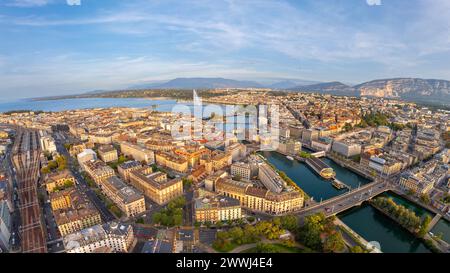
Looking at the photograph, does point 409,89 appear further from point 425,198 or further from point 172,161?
point 172,161

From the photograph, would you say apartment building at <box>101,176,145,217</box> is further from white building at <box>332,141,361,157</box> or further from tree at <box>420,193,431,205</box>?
white building at <box>332,141,361,157</box>

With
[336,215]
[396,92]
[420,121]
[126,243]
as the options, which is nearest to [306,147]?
[336,215]

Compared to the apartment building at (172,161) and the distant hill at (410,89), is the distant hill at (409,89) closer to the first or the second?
the distant hill at (410,89)

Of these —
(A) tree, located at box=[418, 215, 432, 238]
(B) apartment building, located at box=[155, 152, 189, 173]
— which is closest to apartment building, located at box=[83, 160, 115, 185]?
(B) apartment building, located at box=[155, 152, 189, 173]

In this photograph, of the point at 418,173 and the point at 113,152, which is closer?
the point at 418,173

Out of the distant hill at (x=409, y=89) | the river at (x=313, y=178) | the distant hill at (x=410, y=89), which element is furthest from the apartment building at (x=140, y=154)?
the distant hill at (x=410, y=89)

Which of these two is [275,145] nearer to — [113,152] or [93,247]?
[113,152]

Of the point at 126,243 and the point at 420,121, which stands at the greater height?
the point at 420,121

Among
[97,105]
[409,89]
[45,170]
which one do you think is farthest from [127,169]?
[409,89]
